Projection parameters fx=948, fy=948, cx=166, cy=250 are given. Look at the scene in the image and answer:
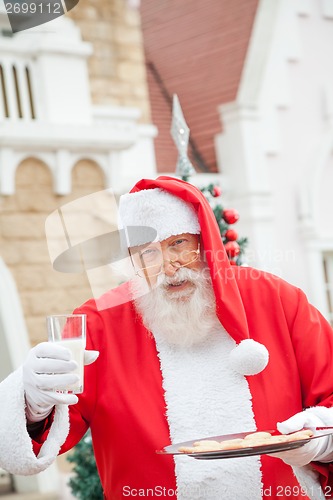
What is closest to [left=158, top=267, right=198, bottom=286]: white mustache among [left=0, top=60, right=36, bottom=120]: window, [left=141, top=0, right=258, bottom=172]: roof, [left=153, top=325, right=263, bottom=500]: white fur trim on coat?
[left=153, top=325, right=263, bottom=500]: white fur trim on coat

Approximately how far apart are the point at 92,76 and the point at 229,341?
132 inches

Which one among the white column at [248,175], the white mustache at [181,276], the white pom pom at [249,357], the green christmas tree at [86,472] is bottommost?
the green christmas tree at [86,472]

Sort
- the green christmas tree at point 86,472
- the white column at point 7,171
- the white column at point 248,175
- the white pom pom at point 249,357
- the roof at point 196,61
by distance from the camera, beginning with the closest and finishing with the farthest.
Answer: the white pom pom at point 249,357 < the green christmas tree at point 86,472 < the white column at point 7,171 < the white column at point 248,175 < the roof at point 196,61

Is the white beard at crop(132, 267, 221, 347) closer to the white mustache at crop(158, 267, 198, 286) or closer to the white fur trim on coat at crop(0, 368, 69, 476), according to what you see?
the white mustache at crop(158, 267, 198, 286)

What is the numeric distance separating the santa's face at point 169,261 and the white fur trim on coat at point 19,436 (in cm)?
42

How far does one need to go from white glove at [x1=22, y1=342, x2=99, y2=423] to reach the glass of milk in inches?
0.6

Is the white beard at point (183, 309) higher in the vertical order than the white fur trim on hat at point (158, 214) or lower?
lower

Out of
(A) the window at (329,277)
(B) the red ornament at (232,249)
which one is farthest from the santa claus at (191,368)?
(A) the window at (329,277)

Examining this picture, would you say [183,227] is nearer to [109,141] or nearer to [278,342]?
[278,342]

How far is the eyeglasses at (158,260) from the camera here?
2.33 meters

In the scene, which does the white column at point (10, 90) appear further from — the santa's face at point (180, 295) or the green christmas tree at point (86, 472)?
the santa's face at point (180, 295)

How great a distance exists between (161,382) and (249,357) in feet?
0.78

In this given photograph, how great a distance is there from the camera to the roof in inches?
252

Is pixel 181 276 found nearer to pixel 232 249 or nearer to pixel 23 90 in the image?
pixel 232 249
